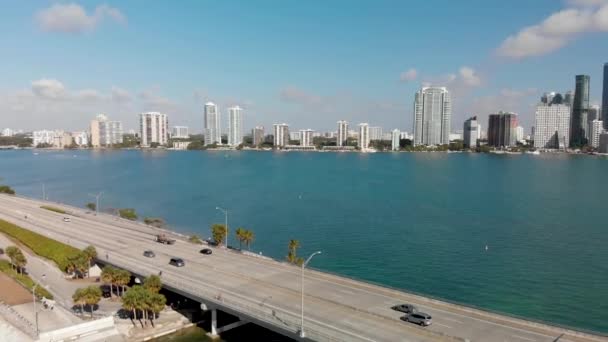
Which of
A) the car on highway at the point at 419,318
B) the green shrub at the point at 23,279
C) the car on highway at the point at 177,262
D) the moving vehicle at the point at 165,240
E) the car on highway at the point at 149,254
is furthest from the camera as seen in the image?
the moving vehicle at the point at 165,240

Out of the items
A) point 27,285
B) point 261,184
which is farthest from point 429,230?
point 261,184

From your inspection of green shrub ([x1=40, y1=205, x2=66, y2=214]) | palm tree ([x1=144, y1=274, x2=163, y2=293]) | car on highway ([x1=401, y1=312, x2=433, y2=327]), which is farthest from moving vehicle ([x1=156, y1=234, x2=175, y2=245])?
green shrub ([x1=40, y1=205, x2=66, y2=214])

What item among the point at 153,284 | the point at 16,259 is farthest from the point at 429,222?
the point at 16,259

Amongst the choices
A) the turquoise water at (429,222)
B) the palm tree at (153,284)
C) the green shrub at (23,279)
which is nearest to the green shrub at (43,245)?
the green shrub at (23,279)

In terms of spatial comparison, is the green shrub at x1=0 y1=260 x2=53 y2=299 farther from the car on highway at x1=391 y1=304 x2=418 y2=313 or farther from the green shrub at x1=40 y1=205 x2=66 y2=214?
the green shrub at x1=40 y1=205 x2=66 y2=214

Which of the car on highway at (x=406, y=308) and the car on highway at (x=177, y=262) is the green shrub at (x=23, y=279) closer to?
the car on highway at (x=177, y=262)
